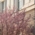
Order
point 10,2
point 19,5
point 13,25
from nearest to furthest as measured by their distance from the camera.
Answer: point 13,25
point 19,5
point 10,2

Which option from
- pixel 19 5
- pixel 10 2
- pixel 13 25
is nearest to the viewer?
pixel 13 25

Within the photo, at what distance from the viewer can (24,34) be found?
1121cm

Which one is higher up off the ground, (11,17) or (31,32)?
(11,17)

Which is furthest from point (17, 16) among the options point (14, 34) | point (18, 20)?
point (14, 34)

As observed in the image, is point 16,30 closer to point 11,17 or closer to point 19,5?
point 11,17

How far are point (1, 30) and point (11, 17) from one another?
1128 millimetres

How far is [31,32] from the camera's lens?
1136cm

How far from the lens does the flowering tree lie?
10750mm

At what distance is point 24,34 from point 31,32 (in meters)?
0.49

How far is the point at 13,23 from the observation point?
10805 mm

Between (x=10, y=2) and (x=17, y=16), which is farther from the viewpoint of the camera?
(x=10, y=2)

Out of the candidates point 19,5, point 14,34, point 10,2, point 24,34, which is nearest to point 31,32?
point 24,34

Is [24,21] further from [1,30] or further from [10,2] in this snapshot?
[10,2]

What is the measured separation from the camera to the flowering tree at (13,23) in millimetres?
10750
